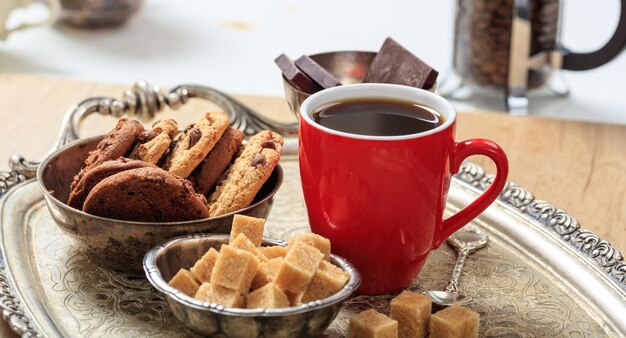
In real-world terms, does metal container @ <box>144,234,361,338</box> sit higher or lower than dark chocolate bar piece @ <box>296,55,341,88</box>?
lower

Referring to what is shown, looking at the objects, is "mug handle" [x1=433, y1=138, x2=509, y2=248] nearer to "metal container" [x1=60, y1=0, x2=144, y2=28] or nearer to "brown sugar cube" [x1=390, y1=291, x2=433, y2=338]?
"brown sugar cube" [x1=390, y1=291, x2=433, y2=338]

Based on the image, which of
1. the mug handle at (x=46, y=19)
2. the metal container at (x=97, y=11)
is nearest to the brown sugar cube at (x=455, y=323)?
the mug handle at (x=46, y=19)

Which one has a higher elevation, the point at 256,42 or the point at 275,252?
the point at 275,252

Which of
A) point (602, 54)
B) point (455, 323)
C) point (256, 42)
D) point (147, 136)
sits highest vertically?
point (147, 136)

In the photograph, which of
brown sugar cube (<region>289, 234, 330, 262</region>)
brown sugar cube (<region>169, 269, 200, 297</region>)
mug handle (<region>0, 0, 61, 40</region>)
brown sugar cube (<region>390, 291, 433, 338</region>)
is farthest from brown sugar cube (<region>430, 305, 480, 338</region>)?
mug handle (<region>0, 0, 61, 40</region>)

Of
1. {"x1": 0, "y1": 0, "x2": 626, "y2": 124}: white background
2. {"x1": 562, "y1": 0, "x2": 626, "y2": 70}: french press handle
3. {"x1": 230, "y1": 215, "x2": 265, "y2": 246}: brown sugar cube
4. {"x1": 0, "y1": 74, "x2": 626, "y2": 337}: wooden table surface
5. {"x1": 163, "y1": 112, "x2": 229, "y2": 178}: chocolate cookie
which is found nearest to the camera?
{"x1": 230, "y1": 215, "x2": 265, "y2": 246}: brown sugar cube

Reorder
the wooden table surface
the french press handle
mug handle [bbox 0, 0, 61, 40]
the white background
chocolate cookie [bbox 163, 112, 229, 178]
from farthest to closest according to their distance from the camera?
1. the white background
2. mug handle [bbox 0, 0, 61, 40]
3. the french press handle
4. the wooden table surface
5. chocolate cookie [bbox 163, 112, 229, 178]

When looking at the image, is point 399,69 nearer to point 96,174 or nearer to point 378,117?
point 378,117

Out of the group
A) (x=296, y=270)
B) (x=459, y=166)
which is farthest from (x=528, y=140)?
(x=296, y=270)
